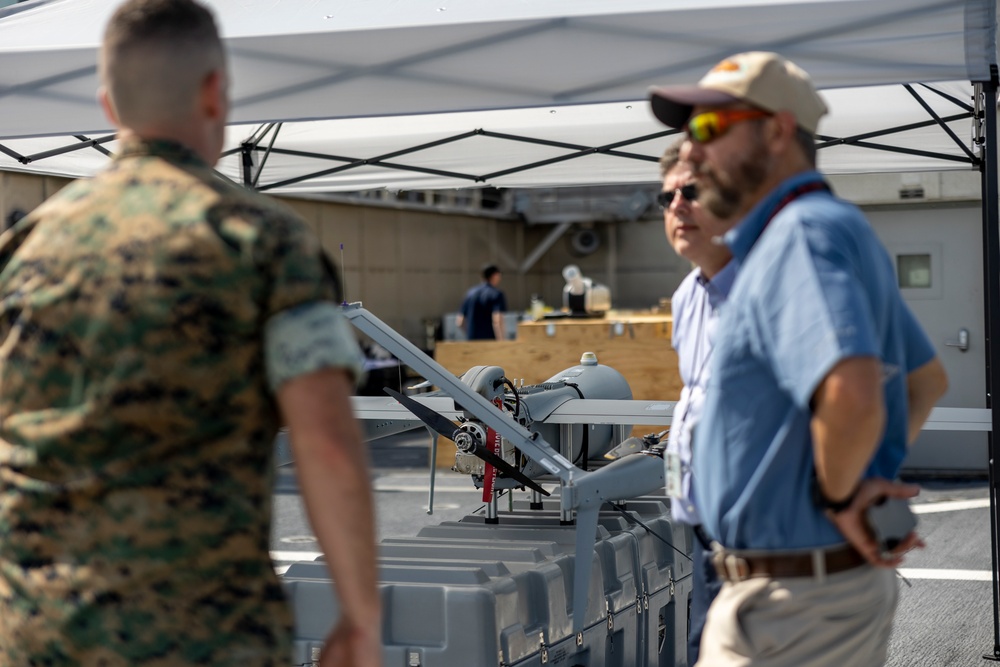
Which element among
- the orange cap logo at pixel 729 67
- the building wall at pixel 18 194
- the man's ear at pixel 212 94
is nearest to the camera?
the man's ear at pixel 212 94

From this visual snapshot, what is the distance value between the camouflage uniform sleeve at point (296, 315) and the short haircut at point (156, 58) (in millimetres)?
257

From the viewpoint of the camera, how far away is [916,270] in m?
12.0

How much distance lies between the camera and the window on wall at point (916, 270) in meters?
12.0

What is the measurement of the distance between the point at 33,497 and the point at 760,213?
1.30 m

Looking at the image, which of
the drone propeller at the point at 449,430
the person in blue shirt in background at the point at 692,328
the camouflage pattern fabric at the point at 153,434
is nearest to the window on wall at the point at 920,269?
the drone propeller at the point at 449,430

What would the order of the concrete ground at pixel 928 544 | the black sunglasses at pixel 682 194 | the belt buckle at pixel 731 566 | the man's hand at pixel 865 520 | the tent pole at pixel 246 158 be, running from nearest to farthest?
the man's hand at pixel 865 520 → the belt buckle at pixel 731 566 → the black sunglasses at pixel 682 194 → the concrete ground at pixel 928 544 → the tent pole at pixel 246 158

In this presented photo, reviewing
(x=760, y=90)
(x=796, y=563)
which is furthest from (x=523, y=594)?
(x=760, y=90)

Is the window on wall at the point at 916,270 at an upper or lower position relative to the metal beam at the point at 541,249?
lower

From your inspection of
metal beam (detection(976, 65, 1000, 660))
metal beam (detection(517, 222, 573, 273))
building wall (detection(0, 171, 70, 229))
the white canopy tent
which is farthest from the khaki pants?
metal beam (detection(517, 222, 573, 273))

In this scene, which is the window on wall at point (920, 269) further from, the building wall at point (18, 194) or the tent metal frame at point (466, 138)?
the building wall at point (18, 194)

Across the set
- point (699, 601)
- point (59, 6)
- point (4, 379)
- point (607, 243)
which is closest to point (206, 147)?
point (4, 379)

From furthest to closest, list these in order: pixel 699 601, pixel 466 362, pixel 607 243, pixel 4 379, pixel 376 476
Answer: pixel 607 243, pixel 376 476, pixel 466 362, pixel 699 601, pixel 4 379

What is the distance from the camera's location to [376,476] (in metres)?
12.3

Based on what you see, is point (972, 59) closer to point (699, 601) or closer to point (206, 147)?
point (699, 601)
